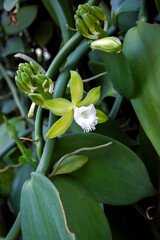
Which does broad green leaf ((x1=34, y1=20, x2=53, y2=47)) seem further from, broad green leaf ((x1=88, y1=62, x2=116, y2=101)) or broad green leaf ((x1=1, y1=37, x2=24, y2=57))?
broad green leaf ((x1=88, y1=62, x2=116, y2=101))

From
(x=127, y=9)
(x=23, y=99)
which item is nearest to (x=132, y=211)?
(x=127, y=9)

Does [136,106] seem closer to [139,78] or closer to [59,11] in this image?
[139,78]

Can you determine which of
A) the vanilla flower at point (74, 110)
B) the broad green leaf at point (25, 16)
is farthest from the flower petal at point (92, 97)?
the broad green leaf at point (25, 16)

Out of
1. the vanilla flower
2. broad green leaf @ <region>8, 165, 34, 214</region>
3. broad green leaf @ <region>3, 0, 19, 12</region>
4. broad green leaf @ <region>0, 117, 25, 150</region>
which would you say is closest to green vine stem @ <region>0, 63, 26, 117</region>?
broad green leaf @ <region>0, 117, 25, 150</region>

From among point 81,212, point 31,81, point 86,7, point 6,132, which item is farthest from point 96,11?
point 6,132

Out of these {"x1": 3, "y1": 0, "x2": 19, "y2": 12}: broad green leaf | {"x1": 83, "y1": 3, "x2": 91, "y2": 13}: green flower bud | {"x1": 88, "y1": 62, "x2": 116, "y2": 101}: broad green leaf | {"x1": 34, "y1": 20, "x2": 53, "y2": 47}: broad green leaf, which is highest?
{"x1": 3, "y1": 0, "x2": 19, "y2": 12}: broad green leaf

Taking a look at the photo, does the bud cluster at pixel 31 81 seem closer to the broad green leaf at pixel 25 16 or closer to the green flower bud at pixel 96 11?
the green flower bud at pixel 96 11

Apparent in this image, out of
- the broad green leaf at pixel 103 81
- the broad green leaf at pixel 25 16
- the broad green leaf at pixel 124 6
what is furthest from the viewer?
the broad green leaf at pixel 25 16
